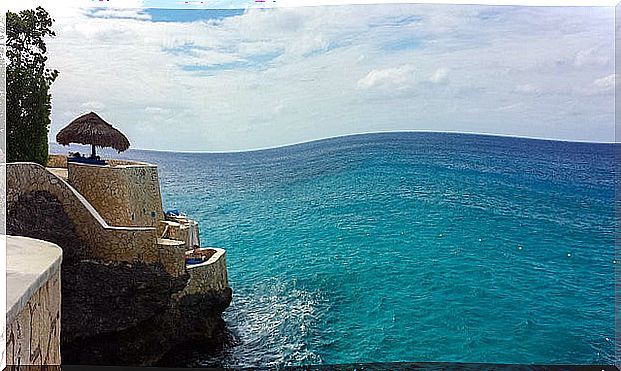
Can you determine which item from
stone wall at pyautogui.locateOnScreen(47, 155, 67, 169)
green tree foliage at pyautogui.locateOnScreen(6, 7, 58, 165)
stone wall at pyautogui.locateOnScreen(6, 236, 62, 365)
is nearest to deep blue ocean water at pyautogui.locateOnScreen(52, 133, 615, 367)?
stone wall at pyautogui.locateOnScreen(47, 155, 67, 169)

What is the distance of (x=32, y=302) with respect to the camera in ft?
7.14

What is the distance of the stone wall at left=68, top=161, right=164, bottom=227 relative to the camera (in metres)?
5.84

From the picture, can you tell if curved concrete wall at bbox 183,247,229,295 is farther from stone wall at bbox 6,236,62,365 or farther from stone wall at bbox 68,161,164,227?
stone wall at bbox 6,236,62,365

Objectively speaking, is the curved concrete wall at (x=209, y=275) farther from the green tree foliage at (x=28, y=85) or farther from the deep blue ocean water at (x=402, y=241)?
the green tree foliage at (x=28, y=85)

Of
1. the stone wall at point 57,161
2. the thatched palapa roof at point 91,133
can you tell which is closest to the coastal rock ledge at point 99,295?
the stone wall at point 57,161

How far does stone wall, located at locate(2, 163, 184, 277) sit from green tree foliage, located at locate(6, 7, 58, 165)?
176mm

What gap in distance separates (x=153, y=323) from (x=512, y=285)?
321cm

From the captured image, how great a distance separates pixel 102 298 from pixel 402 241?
268 cm

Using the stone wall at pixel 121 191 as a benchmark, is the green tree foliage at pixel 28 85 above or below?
above

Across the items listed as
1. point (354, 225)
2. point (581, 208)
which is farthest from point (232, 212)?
point (581, 208)

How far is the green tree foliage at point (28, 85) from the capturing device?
5676 millimetres

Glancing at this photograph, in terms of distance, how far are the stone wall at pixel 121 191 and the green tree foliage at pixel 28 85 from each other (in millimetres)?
361

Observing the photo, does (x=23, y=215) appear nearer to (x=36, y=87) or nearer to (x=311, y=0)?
(x=36, y=87)

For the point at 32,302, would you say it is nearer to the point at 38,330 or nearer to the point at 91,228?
the point at 38,330
